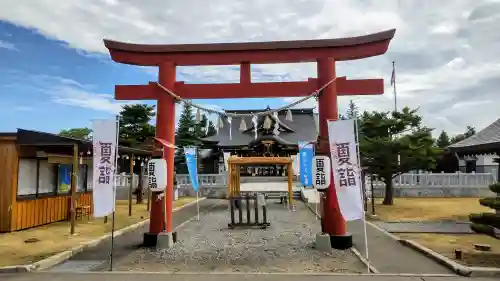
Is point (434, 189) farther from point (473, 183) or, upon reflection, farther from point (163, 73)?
point (163, 73)

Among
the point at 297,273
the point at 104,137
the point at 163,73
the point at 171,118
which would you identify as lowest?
the point at 297,273

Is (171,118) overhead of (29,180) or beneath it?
overhead

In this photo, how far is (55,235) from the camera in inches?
469

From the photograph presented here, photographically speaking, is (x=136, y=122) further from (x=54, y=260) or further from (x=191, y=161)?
(x=54, y=260)

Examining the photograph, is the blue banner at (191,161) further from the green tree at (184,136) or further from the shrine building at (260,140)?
the green tree at (184,136)

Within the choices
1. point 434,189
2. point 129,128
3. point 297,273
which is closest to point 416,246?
point 297,273

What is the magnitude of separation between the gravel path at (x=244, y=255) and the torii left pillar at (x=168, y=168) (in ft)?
1.70

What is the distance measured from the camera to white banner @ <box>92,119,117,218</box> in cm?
859

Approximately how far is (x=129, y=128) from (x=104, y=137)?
2607 centimetres

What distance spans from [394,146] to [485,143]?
759cm

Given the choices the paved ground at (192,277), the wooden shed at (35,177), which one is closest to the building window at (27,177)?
the wooden shed at (35,177)

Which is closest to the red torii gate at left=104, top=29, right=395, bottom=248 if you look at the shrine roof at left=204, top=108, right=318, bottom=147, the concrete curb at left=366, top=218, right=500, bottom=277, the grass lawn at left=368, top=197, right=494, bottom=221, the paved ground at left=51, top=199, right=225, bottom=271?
the paved ground at left=51, top=199, right=225, bottom=271

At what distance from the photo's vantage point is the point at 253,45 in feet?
35.5

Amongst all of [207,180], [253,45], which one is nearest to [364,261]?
[253,45]
